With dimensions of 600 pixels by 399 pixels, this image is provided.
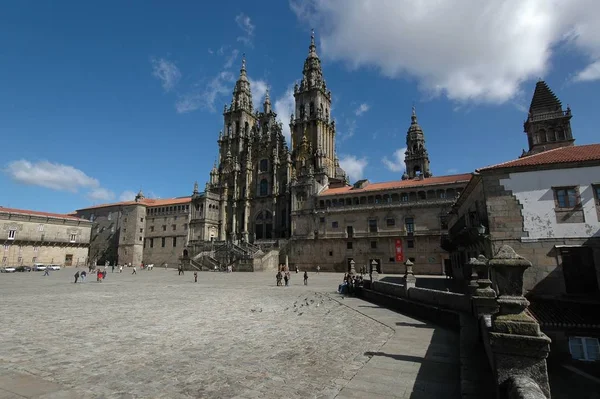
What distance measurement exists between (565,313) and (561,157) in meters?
7.99

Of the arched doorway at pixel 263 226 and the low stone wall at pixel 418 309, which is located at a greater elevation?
the arched doorway at pixel 263 226

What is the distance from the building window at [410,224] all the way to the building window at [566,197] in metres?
25.5

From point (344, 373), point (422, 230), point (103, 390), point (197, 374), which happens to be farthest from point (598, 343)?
point (422, 230)

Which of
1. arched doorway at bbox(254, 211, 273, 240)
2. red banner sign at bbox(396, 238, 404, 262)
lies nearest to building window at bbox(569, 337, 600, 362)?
red banner sign at bbox(396, 238, 404, 262)

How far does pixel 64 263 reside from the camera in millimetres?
56719

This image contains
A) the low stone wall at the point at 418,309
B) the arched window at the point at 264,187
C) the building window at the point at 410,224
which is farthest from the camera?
the arched window at the point at 264,187

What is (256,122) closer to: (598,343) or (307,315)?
(307,315)

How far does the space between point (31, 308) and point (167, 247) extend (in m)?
48.6

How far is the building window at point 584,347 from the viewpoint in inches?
374

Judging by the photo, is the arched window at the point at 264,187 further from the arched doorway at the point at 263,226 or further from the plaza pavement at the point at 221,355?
the plaza pavement at the point at 221,355

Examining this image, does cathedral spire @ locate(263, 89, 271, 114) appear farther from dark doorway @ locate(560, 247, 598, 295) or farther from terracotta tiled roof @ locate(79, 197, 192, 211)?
dark doorway @ locate(560, 247, 598, 295)

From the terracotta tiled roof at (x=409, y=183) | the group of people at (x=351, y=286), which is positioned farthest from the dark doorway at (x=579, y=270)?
the terracotta tiled roof at (x=409, y=183)

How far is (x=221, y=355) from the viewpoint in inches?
290

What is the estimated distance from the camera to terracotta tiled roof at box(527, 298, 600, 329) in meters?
9.63
